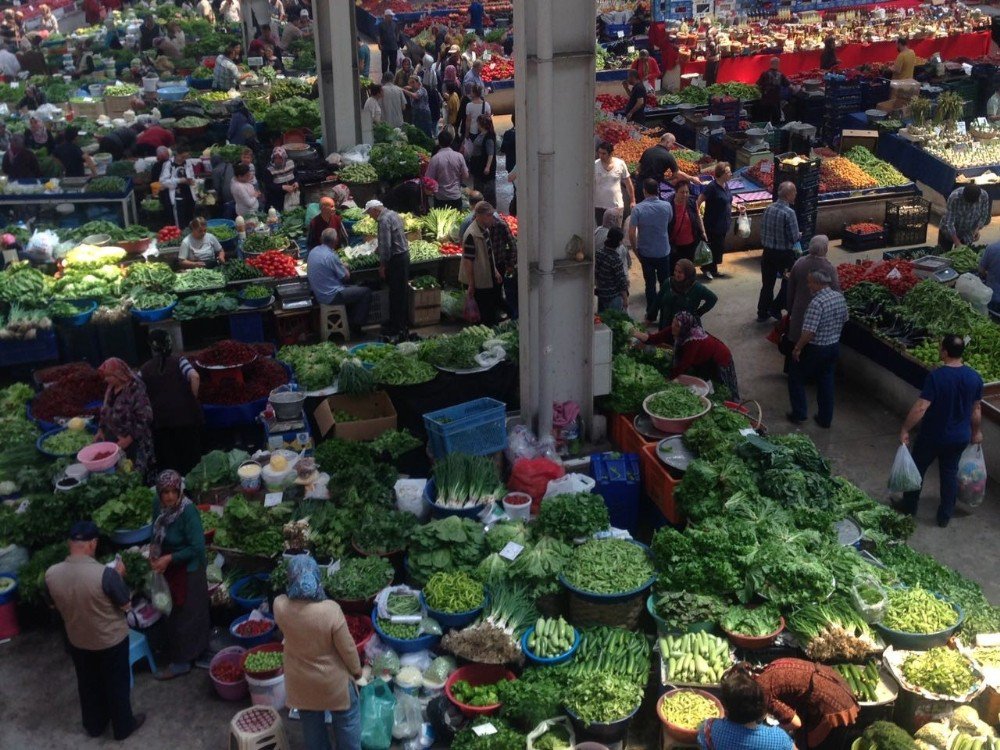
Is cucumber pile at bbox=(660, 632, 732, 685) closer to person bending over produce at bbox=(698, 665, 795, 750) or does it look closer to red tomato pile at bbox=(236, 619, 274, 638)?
person bending over produce at bbox=(698, 665, 795, 750)

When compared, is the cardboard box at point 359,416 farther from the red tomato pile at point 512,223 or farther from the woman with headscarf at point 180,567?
the red tomato pile at point 512,223

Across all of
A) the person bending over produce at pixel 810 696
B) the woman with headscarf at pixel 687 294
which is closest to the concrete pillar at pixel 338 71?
the woman with headscarf at pixel 687 294

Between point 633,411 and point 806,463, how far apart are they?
1681 millimetres

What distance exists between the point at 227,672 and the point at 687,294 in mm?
5426

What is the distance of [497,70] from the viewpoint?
74.6 feet

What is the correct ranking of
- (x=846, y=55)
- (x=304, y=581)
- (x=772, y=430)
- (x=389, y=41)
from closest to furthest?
(x=304, y=581), (x=772, y=430), (x=846, y=55), (x=389, y=41)

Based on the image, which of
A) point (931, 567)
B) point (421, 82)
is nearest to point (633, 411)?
point (931, 567)

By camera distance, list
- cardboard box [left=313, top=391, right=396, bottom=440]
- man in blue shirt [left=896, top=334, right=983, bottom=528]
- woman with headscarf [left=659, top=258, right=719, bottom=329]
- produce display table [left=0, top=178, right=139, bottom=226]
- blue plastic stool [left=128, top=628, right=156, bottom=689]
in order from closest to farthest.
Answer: blue plastic stool [left=128, top=628, right=156, bottom=689], man in blue shirt [left=896, top=334, right=983, bottom=528], cardboard box [left=313, top=391, right=396, bottom=440], woman with headscarf [left=659, top=258, right=719, bottom=329], produce display table [left=0, top=178, right=139, bottom=226]

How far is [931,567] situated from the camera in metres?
7.61

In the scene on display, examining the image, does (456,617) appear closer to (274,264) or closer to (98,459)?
(98,459)

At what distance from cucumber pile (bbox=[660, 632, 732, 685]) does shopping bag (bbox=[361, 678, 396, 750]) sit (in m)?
1.70

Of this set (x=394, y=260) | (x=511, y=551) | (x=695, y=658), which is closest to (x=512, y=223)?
(x=394, y=260)

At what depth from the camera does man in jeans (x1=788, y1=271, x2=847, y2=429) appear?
9.93 meters


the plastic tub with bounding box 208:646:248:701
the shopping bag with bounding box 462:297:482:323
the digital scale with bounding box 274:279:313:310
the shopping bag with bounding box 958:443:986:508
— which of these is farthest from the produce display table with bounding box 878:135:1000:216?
the plastic tub with bounding box 208:646:248:701
